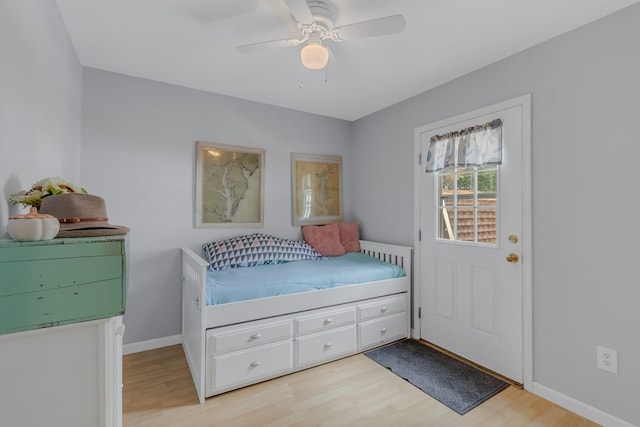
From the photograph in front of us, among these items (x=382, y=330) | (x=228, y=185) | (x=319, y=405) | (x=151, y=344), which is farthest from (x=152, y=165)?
(x=382, y=330)

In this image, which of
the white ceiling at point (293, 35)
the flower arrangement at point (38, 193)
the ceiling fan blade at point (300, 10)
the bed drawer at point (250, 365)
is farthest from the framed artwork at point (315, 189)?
the flower arrangement at point (38, 193)

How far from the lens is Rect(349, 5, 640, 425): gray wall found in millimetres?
1707

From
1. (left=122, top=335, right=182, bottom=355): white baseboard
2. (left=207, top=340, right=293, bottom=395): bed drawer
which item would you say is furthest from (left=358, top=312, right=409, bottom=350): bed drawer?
(left=122, top=335, right=182, bottom=355): white baseboard

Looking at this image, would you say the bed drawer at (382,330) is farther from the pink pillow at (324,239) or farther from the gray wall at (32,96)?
the gray wall at (32,96)

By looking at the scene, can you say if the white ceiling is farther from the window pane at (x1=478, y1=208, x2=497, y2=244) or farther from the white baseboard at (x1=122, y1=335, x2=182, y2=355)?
the white baseboard at (x1=122, y1=335, x2=182, y2=355)

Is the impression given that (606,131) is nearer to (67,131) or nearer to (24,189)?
(24,189)

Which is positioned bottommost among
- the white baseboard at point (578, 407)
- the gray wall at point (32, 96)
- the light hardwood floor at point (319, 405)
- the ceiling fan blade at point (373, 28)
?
the light hardwood floor at point (319, 405)

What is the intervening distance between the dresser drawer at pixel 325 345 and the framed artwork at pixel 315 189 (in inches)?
53.0

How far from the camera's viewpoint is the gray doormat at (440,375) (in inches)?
80.0

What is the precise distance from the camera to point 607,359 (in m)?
1.78

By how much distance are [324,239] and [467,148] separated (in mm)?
1679

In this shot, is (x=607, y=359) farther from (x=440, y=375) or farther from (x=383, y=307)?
(x=383, y=307)

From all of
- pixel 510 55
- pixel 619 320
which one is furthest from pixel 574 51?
pixel 619 320

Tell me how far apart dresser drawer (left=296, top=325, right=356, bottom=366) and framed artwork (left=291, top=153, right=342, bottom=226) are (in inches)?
53.0
